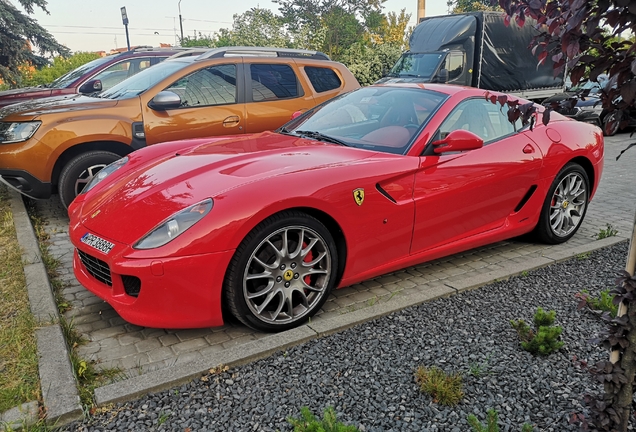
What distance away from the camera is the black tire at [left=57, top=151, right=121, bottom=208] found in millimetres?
5520

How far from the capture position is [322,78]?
7.02m

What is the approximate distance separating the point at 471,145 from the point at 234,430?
8.21 ft

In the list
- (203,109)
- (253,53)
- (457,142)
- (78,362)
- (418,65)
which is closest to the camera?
(78,362)

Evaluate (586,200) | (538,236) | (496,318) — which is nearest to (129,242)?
(496,318)

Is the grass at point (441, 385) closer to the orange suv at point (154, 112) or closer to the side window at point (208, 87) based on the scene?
the orange suv at point (154, 112)

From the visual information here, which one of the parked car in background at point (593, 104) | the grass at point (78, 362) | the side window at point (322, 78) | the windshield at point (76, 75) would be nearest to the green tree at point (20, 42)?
the windshield at point (76, 75)

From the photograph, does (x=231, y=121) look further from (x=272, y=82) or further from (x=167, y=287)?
(x=167, y=287)

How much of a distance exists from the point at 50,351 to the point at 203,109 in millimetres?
3720

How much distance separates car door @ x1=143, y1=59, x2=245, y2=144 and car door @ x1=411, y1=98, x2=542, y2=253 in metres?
2.93

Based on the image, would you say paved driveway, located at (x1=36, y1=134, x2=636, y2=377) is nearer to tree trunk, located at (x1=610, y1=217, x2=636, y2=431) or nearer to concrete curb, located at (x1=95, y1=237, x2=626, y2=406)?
concrete curb, located at (x1=95, y1=237, x2=626, y2=406)

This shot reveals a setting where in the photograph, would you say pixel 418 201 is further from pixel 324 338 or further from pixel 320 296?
pixel 324 338

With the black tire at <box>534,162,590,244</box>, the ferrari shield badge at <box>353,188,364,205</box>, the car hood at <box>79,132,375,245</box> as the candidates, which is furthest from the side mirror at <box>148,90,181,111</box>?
the black tire at <box>534,162,590,244</box>

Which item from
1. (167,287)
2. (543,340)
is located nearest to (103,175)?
(167,287)

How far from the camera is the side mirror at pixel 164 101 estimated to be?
5730mm
